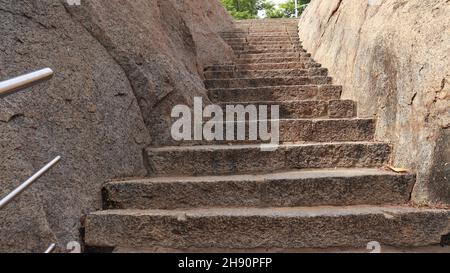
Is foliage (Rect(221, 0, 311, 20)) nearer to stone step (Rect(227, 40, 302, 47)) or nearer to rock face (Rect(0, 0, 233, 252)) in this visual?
stone step (Rect(227, 40, 302, 47))

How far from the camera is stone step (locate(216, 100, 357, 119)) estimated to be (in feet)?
11.4

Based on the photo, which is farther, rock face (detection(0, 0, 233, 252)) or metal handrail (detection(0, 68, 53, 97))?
rock face (detection(0, 0, 233, 252))

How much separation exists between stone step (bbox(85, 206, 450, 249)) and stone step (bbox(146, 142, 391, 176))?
591mm

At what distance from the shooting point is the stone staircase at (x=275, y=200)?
2023 millimetres

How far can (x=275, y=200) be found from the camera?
231 cm

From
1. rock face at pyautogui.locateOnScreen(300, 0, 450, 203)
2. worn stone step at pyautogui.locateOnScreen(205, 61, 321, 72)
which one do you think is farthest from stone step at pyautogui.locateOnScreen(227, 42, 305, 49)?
rock face at pyautogui.locateOnScreen(300, 0, 450, 203)

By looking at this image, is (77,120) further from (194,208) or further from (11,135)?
(194,208)

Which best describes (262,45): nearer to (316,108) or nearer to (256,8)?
(316,108)

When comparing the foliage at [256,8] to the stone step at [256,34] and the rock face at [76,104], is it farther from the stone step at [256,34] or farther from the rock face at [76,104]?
A: the rock face at [76,104]

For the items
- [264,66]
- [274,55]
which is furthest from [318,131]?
[274,55]

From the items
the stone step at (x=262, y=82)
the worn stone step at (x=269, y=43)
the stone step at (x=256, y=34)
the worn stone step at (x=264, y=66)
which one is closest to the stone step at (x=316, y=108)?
the stone step at (x=262, y=82)

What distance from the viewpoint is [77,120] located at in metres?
2.21

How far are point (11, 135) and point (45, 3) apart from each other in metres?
1.04
